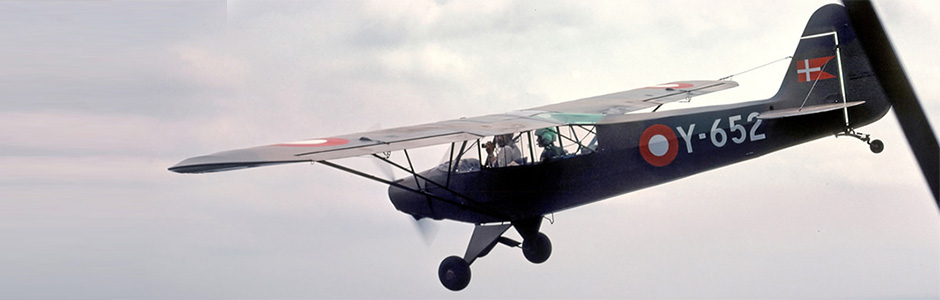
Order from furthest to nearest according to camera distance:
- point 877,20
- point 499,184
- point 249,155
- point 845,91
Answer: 1. point 499,184
2. point 845,91
3. point 249,155
4. point 877,20

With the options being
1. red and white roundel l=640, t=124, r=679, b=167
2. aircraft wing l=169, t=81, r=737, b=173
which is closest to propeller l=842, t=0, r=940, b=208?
aircraft wing l=169, t=81, r=737, b=173

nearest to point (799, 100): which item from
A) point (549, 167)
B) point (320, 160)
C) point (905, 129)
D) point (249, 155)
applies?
point (549, 167)

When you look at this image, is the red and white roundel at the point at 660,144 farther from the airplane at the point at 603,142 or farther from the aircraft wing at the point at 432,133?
the aircraft wing at the point at 432,133

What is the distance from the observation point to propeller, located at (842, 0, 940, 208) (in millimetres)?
2496

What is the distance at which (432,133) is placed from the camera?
11039 millimetres

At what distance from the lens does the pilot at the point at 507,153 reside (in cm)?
1173

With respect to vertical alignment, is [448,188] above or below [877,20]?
above

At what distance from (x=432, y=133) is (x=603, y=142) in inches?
89.0

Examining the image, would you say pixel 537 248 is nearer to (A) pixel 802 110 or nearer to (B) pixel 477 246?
(B) pixel 477 246

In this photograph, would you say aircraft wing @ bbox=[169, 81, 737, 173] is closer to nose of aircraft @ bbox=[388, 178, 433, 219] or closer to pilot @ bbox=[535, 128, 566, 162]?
pilot @ bbox=[535, 128, 566, 162]

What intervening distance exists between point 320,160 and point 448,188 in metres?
2.75

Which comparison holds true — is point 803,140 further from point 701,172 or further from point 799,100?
point 701,172

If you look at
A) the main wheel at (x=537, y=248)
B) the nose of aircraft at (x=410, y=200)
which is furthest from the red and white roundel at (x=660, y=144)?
the nose of aircraft at (x=410, y=200)

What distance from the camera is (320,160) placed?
984cm
